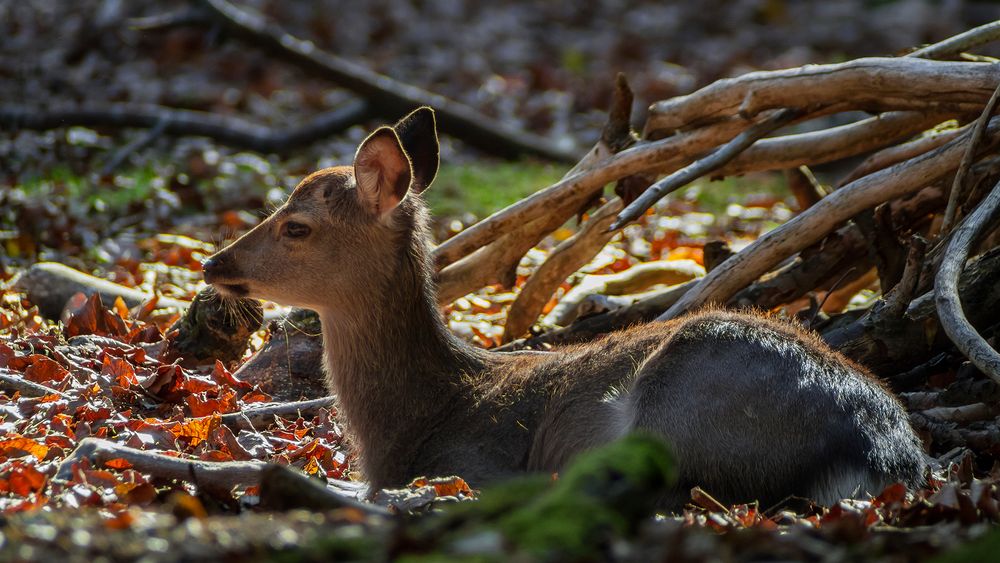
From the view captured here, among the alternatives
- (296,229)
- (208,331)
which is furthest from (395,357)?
(208,331)

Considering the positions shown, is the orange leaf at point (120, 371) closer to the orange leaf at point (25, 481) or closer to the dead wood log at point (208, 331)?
the dead wood log at point (208, 331)

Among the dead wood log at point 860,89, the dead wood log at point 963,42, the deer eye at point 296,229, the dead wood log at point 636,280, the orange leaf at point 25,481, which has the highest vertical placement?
the dead wood log at point 963,42

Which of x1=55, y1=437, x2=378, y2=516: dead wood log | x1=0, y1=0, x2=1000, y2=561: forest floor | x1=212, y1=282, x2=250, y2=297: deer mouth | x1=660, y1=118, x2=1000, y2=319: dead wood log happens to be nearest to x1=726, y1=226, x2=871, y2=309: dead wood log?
x1=660, y1=118, x2=1000, y2=319: dead wood log

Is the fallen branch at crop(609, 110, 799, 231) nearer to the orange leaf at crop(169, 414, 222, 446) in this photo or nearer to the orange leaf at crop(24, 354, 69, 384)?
the orange leaf at crop(169, 414, 222, 446)

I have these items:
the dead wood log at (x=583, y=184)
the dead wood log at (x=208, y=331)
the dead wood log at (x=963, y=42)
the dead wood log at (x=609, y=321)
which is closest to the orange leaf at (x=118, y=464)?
the dead wood log at (x=208, y=331)

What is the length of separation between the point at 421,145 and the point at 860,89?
2.21 metres

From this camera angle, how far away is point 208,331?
229 inches

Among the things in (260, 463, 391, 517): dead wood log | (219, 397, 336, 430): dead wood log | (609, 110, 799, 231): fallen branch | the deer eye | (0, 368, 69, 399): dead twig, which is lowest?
(219, 397, 336, 430): dead wood log

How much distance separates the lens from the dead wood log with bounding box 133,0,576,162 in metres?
9.80

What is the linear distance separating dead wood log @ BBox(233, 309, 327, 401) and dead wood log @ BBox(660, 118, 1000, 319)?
6.07ft

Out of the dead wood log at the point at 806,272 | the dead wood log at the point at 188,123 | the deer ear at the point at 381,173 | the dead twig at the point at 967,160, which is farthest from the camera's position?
the dead wood log at the point at 188,123

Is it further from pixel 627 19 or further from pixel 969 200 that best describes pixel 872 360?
pixel 627 19

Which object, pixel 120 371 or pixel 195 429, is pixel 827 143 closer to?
pixel 195 429

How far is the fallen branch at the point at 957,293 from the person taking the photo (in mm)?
4035
